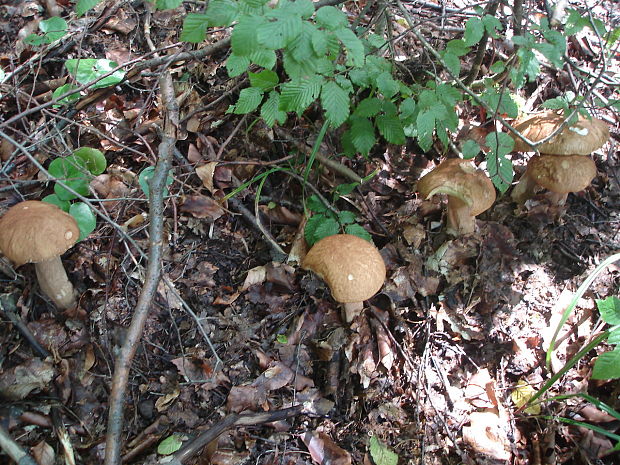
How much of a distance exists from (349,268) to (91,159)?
2227 millimetres

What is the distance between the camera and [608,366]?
2.42 m

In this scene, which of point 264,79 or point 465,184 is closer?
point 264,79

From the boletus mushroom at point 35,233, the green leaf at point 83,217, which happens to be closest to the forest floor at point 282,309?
the green leaf at point 83,217

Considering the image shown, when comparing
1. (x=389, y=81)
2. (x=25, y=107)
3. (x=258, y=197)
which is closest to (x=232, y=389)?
(x=258, y=197)

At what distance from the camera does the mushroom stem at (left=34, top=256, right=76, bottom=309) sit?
9.37ft

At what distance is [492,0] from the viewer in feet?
10.6

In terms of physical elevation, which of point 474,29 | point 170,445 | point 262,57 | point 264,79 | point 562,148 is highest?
point 262,57

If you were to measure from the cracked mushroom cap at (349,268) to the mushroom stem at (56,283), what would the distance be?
184 centimetres

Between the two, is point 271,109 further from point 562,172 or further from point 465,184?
point 562,172

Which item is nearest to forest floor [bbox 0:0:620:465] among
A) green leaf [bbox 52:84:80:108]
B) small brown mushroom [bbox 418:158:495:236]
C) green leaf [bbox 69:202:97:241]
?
green leaf [bbox 52:84:80:108]

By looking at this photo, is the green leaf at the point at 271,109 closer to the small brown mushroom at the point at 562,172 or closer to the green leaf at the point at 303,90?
the green leaf at the point at 303,90

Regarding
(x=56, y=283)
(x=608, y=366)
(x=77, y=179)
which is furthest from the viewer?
(x=77, y=179)

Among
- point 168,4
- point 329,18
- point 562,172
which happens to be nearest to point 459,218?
point 562,172

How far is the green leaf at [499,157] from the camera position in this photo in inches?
109
